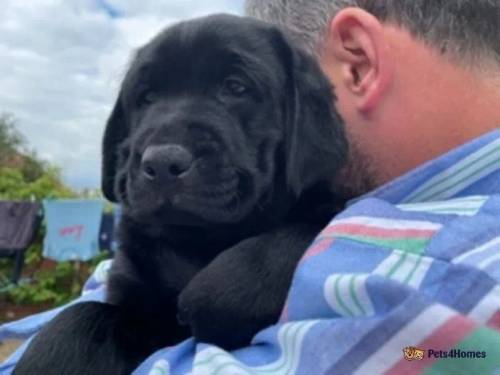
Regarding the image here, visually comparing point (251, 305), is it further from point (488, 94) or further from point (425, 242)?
point (488, 94)

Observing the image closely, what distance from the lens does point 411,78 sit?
151 cm

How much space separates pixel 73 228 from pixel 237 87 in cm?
706

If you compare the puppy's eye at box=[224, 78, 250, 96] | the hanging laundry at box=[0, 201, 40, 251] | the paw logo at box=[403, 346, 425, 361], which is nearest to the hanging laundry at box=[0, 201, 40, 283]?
the hanging laundry at box=[0, 201, 40, 251]

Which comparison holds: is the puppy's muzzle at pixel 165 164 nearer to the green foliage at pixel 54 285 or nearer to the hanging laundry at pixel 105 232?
the hanging laundry at pixel 105 232

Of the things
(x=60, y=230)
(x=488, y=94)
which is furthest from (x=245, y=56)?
(x=60, y=230)

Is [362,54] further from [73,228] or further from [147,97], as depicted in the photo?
[73,228]

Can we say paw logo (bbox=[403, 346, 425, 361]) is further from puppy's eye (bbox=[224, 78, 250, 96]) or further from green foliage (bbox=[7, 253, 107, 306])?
green foliage (bbox=[7, 253, 107, 306])

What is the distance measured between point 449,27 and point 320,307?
72 cm

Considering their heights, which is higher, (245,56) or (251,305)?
(245,56)

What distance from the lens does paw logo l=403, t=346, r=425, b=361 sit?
39.1 inches

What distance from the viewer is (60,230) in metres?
8.47

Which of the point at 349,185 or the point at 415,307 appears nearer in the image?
the point at 415,307

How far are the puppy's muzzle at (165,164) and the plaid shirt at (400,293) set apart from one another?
311 millimetres

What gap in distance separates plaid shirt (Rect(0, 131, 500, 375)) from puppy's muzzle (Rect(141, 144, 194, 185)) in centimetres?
31
